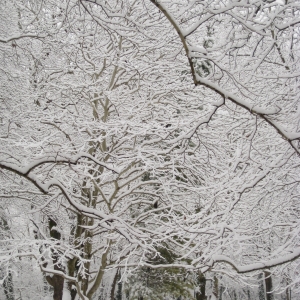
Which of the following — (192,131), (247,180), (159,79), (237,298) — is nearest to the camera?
(192,131)

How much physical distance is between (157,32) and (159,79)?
104 cm

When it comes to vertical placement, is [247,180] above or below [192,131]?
below

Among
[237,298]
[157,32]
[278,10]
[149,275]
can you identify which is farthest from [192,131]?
[237,298]

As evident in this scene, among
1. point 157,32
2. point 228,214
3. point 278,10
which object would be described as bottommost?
point 228,214

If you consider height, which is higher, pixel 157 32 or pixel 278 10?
pixel 157 32

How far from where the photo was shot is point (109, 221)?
17.8 feet

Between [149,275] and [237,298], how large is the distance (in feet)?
74.9

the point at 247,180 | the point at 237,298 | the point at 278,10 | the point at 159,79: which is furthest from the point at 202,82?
the point at 237,298

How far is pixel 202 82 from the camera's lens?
284 centimetres

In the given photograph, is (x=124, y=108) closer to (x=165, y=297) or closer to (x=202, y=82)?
(x=202, y=82)

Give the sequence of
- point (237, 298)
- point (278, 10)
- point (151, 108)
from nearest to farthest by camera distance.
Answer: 1. point (278, 10)
2. point (151, 108)
3. point (237, 298)

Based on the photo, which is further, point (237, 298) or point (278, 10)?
point (237, 298)

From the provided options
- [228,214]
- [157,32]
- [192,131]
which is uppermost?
[157,32]

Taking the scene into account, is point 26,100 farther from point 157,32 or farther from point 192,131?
point 192,131
